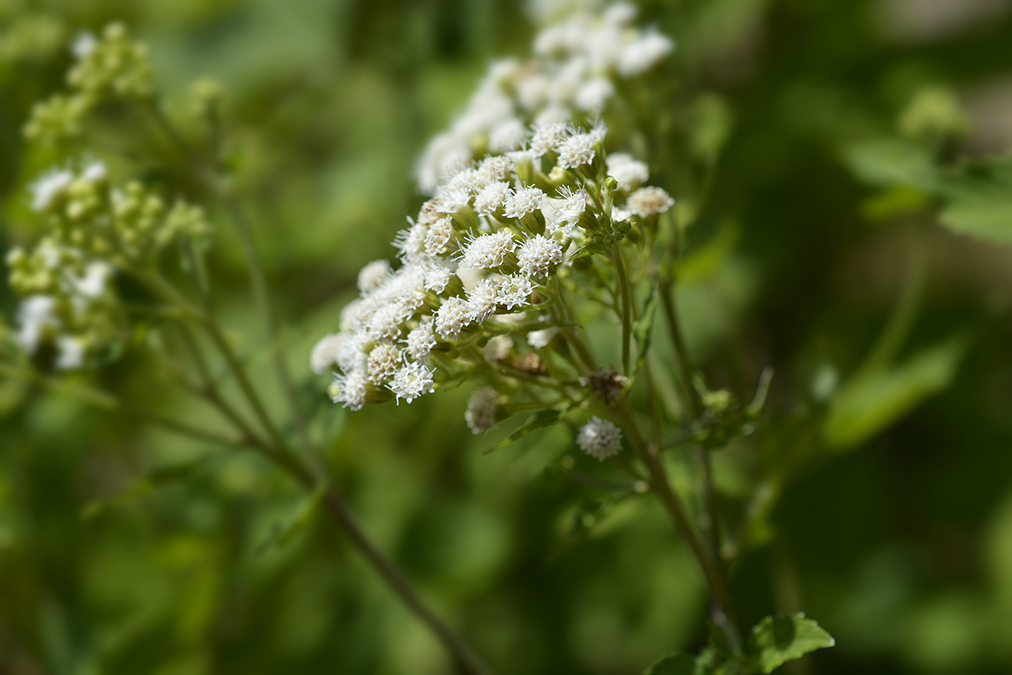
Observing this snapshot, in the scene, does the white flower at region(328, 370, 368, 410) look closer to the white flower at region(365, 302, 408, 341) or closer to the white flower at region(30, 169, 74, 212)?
the white flower at region(365, 302, 408, 341)

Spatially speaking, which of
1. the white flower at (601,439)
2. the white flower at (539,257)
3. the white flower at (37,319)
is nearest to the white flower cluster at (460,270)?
the white flower at (539,257)

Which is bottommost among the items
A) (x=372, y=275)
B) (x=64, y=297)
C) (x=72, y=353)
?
(x=372, y=275)

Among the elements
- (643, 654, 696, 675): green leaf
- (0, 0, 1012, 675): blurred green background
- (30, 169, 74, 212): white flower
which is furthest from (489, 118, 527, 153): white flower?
(30, 169, 74, 212): white flower

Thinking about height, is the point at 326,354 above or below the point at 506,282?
above

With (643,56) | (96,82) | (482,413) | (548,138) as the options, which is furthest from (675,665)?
(96,82)

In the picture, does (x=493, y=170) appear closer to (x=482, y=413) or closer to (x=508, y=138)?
(x=508, y=138)

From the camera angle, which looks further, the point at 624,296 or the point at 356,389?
the point at 356,389

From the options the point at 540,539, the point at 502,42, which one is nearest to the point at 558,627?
the point at 540,539

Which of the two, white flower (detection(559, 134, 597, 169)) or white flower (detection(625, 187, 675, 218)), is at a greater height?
white flower (detection(559, 134, 597, 169))
